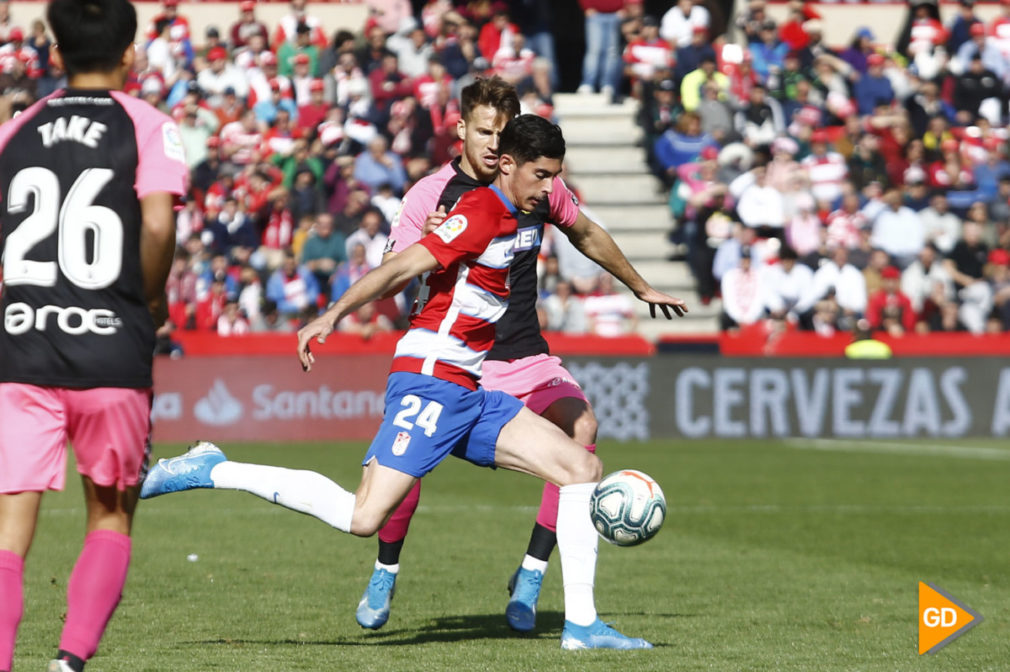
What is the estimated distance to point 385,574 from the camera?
744 cm

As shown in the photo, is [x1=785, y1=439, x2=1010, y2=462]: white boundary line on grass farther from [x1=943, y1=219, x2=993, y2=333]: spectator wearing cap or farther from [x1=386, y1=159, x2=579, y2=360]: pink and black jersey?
[x1=386, y1=159, x2=579, y2=360]: pink and black jersey

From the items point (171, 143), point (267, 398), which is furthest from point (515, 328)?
point (267, 398)

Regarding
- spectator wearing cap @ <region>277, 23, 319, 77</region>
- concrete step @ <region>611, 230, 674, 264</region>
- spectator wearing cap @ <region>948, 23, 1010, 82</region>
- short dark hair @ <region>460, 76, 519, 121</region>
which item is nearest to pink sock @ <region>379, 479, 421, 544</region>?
short dark hair @ <region>460, 76, 519, 121</region>

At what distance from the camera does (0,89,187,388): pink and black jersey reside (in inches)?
186

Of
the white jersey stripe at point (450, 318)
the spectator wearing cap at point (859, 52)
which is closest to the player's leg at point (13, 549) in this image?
the white jersey stripe at point (450, 318)

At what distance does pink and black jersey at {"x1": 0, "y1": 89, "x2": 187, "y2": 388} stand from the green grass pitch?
1.84 metres

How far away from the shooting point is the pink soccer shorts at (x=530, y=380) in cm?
766

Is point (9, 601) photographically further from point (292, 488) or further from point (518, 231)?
point (518, 231)

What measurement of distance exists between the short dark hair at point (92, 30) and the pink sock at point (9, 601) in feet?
4.78

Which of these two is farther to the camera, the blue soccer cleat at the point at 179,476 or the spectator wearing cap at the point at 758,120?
the spectator wearing cap at the point at 758,120

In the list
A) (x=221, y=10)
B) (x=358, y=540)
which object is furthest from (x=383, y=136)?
(x=358, y=540)

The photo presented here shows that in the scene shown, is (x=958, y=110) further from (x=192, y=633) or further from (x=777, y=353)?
(x=192, y=633)

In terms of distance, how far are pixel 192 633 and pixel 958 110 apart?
65.1ft

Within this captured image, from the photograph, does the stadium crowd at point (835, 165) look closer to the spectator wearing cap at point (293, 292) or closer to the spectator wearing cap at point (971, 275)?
the spectator wearing cap at point (971, 275)
